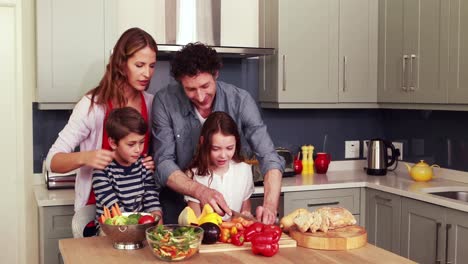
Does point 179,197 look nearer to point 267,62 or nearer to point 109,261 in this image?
point 109,261

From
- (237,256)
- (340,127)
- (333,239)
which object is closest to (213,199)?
(237,256)

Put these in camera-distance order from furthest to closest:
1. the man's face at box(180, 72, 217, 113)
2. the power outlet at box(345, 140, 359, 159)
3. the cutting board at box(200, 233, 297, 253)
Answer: the power outlet at box(345, 140, 359, 159), the man's face at box(180, 72, 217, 113), the cutting board at box(200, 233, 297, 253)

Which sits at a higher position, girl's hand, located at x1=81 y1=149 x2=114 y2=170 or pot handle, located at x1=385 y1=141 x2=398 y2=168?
girl's hand, located at x1=81 y1=149 x2=114 y2=170

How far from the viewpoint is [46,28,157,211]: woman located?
2617 millimetres

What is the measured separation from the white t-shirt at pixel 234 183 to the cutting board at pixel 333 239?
58 centimetres

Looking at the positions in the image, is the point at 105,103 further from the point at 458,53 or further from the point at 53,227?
the point at 458,53

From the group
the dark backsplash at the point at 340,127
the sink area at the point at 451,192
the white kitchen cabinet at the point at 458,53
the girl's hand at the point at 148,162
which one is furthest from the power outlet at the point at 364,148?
the girl's hand at the point at 148,162

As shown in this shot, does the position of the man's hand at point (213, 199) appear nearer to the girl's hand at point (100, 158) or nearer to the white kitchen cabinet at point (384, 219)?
the girl's hand at point (100, 158)

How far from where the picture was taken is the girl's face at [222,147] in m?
2.57

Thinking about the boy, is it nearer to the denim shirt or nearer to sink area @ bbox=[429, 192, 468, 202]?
the denim shirt

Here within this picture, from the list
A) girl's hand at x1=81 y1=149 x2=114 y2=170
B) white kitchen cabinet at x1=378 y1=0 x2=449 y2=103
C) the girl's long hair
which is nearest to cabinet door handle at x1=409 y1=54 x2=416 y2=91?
white kitchen cabinet at x1=378 y1=0 x2=449 y2=103

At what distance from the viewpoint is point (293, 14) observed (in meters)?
3.92

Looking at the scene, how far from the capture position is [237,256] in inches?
80.9

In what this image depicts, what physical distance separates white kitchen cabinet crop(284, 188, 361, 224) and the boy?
122cm
